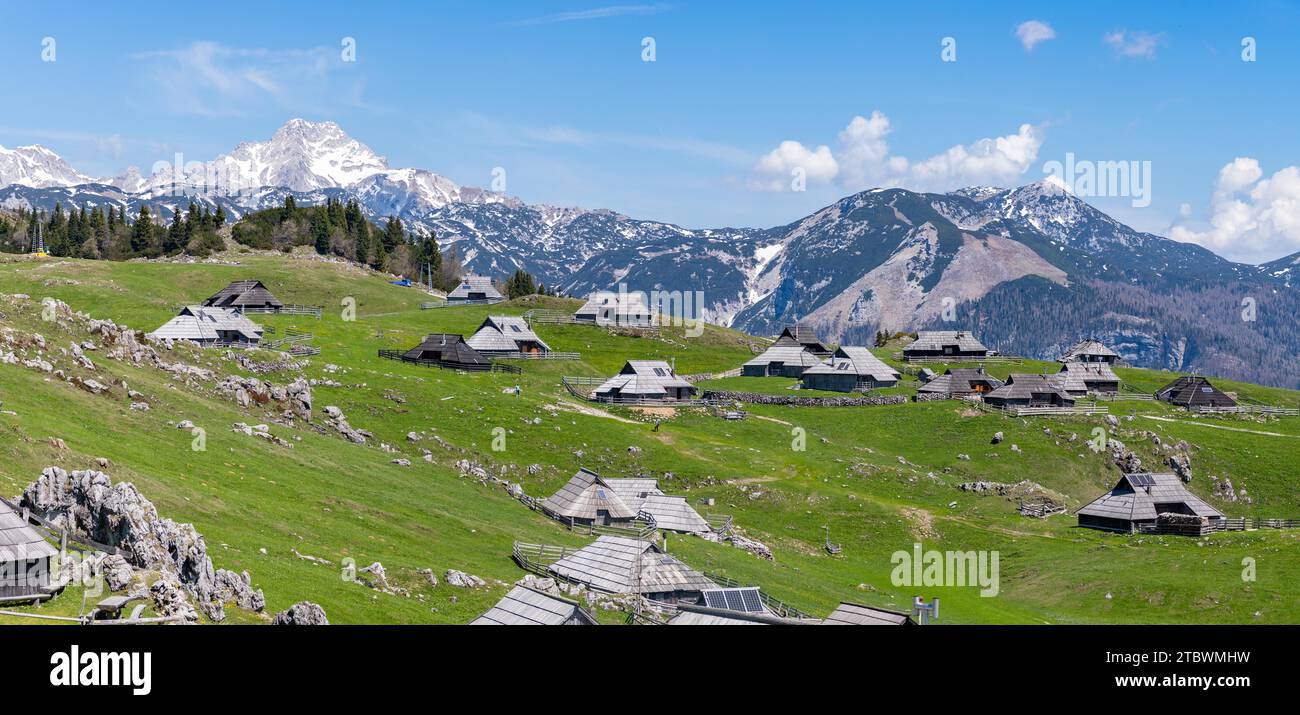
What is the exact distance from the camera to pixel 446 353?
11606 cm

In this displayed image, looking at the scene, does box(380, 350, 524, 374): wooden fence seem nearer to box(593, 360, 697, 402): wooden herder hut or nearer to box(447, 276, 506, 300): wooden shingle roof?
box(593, 360, 697, 402): wooden herder hut

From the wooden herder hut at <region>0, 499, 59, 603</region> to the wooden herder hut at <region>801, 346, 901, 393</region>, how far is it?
10788 centimetres

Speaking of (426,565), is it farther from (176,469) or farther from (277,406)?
(277,406)

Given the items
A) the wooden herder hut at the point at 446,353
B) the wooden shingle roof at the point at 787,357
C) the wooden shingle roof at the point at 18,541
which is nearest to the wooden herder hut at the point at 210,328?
the wooden herder hut at the point at 446,353

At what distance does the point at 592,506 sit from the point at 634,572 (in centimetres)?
1809

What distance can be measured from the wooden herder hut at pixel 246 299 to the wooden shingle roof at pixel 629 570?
98539mm

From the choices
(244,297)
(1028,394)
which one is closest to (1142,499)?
(1028,394)

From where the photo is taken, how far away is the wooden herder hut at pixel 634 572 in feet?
157

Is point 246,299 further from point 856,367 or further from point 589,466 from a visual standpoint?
point 856,367

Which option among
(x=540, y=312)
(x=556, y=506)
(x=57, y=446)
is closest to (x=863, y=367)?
(x=540, y=312)

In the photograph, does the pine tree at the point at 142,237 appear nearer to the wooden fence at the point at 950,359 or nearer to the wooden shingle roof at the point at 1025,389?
the wooden fence at the point at 950,359

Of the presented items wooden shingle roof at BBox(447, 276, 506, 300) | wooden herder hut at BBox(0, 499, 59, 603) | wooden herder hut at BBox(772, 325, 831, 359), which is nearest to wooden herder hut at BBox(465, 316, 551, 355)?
wooden herder hut at BBox(772, 325, 831, 359)

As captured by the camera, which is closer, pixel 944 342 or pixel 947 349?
pixel 947 349

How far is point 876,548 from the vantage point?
2916 inches
